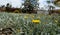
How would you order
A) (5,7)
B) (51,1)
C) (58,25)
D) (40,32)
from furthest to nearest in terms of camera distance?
(5,7)
(51,1)
(58,25)
(40,32)

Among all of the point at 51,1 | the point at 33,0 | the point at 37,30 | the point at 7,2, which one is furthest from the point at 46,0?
the point at 37,30

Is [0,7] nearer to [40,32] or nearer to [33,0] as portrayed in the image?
[33,0]

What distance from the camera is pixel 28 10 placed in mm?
3328

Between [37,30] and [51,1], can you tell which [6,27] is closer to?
[37,30]

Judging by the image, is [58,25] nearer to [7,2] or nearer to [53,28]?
[53,28]

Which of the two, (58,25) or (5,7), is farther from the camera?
(5,7)

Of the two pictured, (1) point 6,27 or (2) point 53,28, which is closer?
(2) point 53,28

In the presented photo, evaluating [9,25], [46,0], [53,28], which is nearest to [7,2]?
[46,0]

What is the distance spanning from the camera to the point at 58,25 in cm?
132

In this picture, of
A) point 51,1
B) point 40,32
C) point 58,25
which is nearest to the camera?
point 40,32

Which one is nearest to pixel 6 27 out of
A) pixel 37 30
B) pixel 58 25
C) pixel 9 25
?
pixel 9 25

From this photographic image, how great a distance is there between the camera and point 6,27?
1349 mm

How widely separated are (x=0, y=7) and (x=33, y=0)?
0.66m

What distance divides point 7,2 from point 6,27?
1969mm
